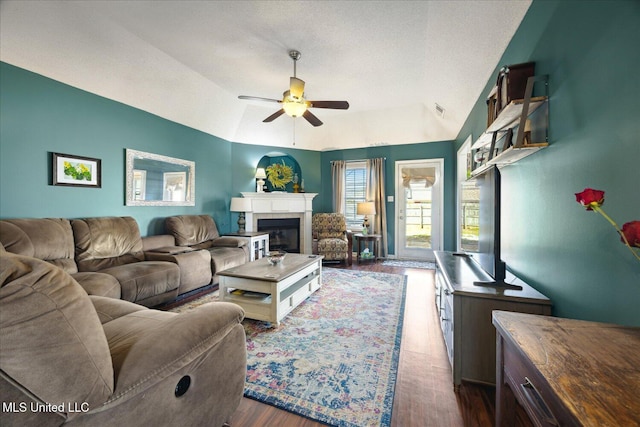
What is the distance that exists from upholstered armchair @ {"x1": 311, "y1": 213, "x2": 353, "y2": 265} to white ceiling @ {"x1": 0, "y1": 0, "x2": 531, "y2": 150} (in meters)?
2.44

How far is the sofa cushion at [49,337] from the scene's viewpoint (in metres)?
0.63

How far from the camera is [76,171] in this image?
117 inches

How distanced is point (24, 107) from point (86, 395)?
3337mm

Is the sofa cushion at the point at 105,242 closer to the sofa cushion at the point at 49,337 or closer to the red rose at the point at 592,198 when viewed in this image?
the sofa cushion at the point at 49,337

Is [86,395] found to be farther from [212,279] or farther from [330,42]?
[330,42]

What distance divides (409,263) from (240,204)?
11.8 ft

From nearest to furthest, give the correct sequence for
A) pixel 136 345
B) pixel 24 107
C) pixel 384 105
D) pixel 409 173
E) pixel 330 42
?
pixel 136 345 < pixel 24 107 < pixel 330 42 < pixel 384 105 < pixel 409 173

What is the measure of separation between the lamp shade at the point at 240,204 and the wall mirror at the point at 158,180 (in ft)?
2.51

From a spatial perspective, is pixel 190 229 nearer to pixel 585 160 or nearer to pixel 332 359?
pixel 332 359

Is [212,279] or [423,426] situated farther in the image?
[212,279]

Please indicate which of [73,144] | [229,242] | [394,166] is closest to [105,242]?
[73,144]

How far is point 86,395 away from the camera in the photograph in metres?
0.75

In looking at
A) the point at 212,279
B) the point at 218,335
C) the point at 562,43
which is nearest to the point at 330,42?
the point at 562,43

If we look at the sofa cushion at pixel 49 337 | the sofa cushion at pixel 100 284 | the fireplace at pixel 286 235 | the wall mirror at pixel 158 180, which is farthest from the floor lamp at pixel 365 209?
the sofa cushion at pixel 49 337
